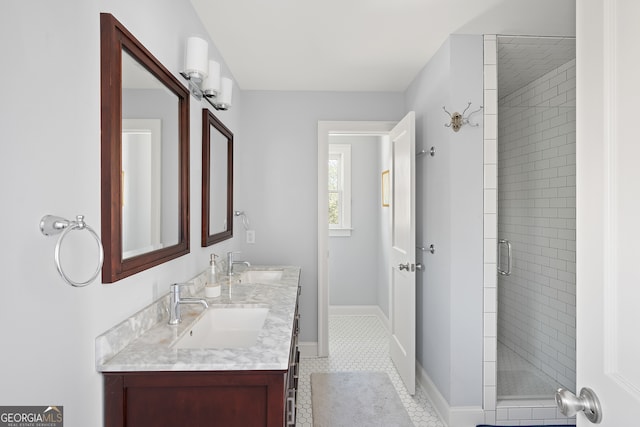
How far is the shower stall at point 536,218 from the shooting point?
2582 millimetres

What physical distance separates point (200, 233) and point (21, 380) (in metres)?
1.36

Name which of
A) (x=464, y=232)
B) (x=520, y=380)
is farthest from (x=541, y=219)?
(x=520, y=380)

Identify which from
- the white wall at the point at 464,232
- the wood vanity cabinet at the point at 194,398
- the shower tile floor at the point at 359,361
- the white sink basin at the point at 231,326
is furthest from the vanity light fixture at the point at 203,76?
the shower tile floor at the point at 359,361

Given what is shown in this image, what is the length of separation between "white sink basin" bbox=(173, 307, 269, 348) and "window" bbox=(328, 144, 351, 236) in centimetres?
299

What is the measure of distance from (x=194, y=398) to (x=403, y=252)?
2058 millimetres

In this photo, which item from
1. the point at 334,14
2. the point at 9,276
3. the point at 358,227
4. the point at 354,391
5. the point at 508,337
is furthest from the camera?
the point at 358,227

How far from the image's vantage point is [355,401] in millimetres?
2586

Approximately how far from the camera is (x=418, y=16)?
2.06m

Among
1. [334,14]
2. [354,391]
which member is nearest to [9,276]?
[334,14]

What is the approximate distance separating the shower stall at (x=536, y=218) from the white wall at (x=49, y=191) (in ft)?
7.55
